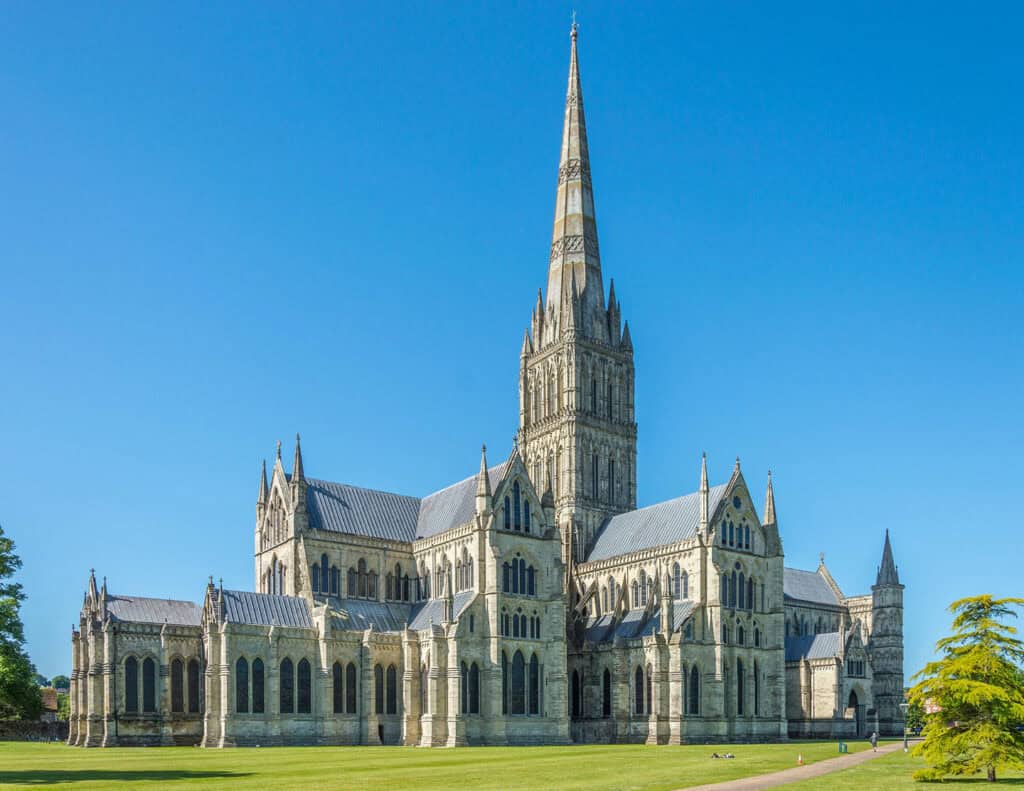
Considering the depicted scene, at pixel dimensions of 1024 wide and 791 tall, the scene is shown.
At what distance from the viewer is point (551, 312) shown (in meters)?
105

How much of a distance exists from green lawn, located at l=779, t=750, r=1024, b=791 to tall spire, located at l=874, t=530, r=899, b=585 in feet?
215

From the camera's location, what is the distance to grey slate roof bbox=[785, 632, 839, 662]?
9244cm

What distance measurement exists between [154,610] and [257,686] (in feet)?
32.7

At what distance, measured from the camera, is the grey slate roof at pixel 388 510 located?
85.2m

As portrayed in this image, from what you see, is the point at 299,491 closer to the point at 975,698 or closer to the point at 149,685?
the point at 149,685

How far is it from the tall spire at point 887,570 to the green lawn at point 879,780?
65.7 meters

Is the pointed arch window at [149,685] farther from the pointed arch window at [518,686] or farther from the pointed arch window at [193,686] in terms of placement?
the pointed arch window at [518,686]

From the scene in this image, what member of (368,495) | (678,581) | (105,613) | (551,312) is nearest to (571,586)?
(678,581)

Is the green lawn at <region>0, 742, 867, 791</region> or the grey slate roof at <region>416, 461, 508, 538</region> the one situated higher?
the grey slate roof at <region>416, 461, 508, 538</region>

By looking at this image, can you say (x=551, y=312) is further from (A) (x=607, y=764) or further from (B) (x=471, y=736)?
(A) (x=607, y=764)

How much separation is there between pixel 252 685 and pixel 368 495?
21.9 m

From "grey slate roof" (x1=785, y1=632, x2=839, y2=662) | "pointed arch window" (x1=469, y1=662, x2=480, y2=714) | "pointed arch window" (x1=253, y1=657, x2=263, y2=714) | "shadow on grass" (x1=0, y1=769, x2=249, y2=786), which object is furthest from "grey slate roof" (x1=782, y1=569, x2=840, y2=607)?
"shadow on grass" (x1=0, y1=769, x2=249, y2=786)

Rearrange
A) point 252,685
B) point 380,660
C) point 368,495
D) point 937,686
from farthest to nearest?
point 368,495
point 380,660
point 252,685
point 937,686

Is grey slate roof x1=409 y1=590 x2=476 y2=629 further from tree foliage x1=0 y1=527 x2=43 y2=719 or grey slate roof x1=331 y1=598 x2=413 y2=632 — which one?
tree foliage x1=0 y1=527 x2=43 y2=719
